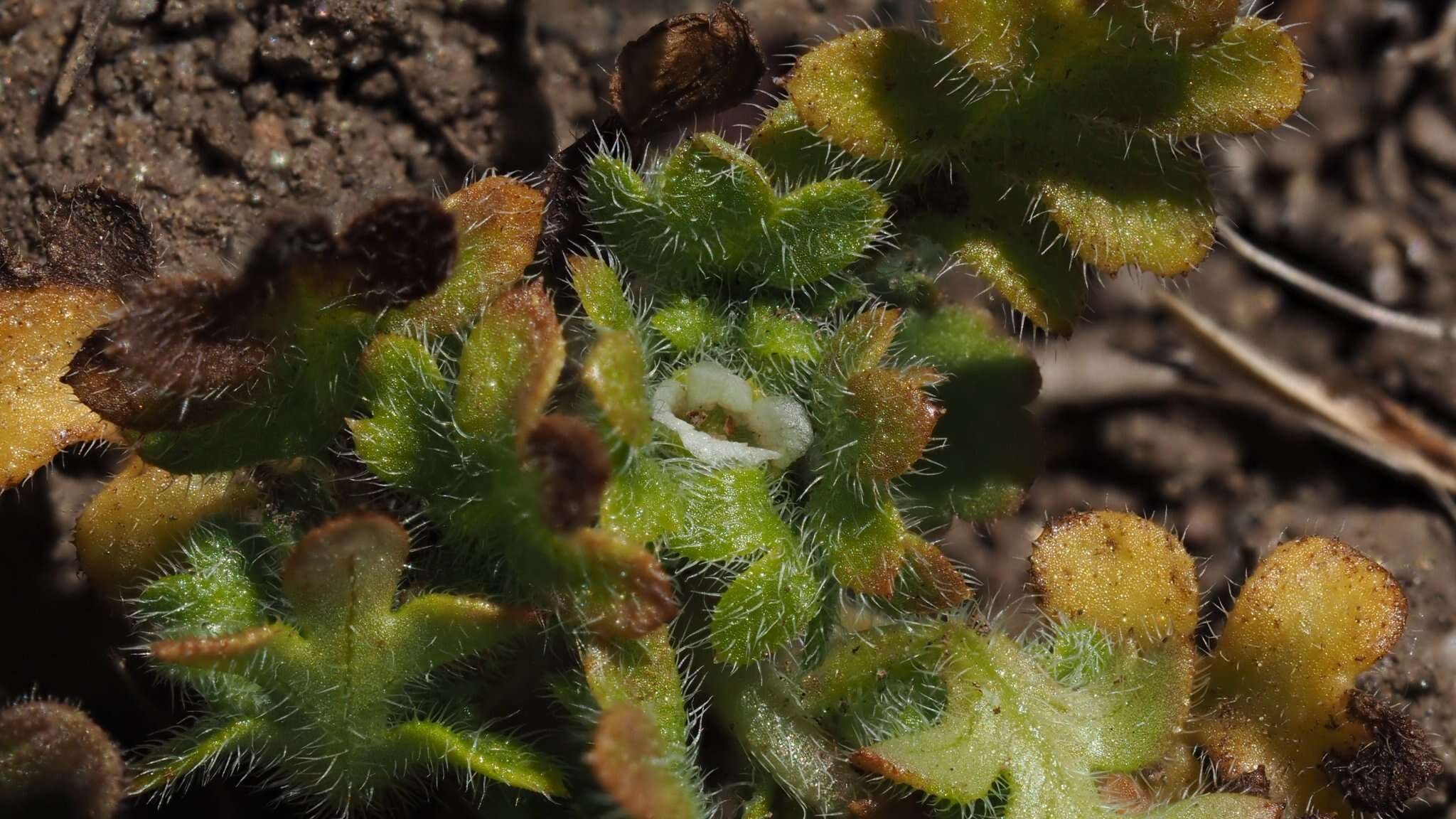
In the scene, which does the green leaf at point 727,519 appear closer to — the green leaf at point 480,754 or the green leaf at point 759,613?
the green leaf at point 759,613

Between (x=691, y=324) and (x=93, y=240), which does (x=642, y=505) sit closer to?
(x=691, y=324)

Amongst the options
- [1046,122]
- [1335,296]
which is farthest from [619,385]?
[1335,296]

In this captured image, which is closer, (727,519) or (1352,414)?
(727,519)

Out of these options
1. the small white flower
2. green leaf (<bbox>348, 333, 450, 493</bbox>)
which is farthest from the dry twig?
green leaf (<bbox>348, 333, 450, 493</bbox>)

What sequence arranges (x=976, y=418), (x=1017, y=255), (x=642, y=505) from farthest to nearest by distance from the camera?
(x=976, y=418), (x=1017, y=255), (x=642, y=505)

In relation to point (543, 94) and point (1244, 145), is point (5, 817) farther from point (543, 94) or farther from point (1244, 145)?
point (1244, 145)

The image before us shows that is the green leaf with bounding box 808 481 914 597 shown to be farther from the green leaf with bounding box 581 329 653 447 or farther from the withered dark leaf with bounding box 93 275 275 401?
the withered dark leaf with bounding box 93 275 275 401

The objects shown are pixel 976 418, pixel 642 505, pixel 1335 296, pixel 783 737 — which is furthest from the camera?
pixel 1335 296
